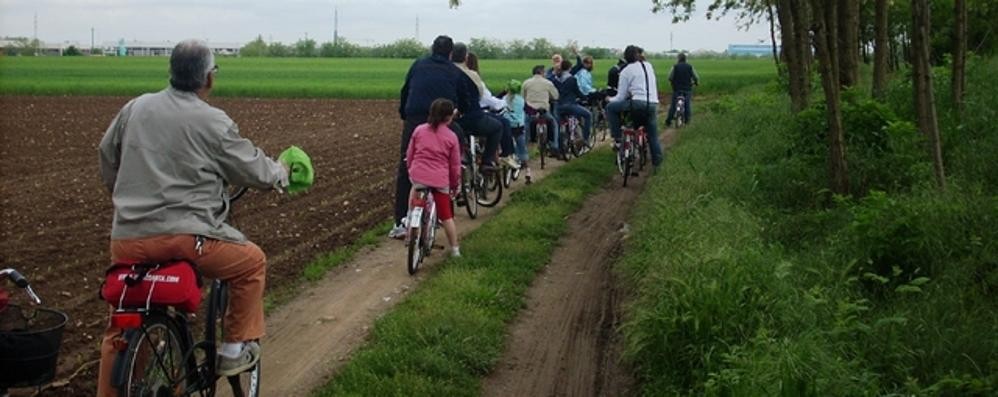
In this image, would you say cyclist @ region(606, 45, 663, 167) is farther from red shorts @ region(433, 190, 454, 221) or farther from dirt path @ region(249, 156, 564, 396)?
red shorts @ region(433, 190, 454, 221)

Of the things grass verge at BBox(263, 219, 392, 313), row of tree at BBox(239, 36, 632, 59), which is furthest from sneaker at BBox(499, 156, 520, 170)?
row of tree at BBox(239, 36, 632, 59)

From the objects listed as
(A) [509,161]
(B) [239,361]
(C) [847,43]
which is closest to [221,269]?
(B) [239,361]

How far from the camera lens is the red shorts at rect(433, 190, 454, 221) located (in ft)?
34.3

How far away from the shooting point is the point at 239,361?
5.88 metres

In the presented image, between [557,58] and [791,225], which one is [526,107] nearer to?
[557,58]

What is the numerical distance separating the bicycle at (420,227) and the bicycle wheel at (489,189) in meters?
3.30

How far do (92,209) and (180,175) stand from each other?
9184 mm

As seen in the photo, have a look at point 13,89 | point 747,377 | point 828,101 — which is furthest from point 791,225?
point 13,89

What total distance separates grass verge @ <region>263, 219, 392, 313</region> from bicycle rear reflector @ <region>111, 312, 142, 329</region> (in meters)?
3.79

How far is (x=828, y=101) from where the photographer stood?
10508mm

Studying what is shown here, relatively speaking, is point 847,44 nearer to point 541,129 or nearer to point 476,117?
point 541,129

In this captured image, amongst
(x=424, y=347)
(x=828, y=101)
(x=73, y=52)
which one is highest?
(x=73, y=52)

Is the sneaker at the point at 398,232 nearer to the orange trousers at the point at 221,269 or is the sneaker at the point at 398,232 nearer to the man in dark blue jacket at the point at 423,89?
the man in dark blue jacket at the point at 423,89

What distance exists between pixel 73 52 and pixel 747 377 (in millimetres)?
135135
